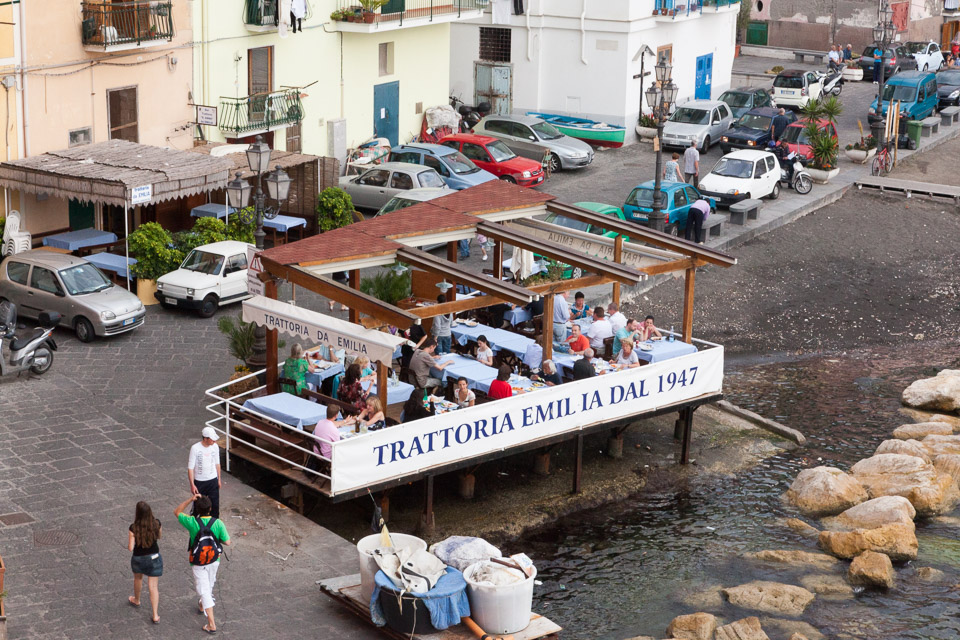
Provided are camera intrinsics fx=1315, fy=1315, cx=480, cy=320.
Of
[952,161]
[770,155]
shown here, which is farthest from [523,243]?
[952,161]

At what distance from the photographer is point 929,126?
47.6 metres

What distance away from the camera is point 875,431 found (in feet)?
82.0

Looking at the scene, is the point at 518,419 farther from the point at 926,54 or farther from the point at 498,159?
the point at 926,54

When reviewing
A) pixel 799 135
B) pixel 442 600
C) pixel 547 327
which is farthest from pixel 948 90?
pixel 442 600

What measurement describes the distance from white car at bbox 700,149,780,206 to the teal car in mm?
3333

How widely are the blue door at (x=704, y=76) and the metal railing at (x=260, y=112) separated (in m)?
19.4

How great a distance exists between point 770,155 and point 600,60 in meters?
7.78

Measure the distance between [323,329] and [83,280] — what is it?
341 inches

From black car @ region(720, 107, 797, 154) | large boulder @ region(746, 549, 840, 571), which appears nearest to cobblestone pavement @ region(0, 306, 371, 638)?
large boulder @ region(746, 549, 840, 571)

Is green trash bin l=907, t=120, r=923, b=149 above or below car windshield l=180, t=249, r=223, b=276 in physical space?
above

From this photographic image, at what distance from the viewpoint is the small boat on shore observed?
4275cm

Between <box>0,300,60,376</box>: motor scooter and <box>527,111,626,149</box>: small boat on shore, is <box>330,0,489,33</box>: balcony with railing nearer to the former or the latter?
<box>527,111,626,149</box>: small boat on shore

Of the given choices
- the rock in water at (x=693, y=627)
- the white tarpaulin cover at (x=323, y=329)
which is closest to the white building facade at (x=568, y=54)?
the white tarpaulin cover at (x=323, y=329)

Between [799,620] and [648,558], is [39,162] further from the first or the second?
[799,620]
